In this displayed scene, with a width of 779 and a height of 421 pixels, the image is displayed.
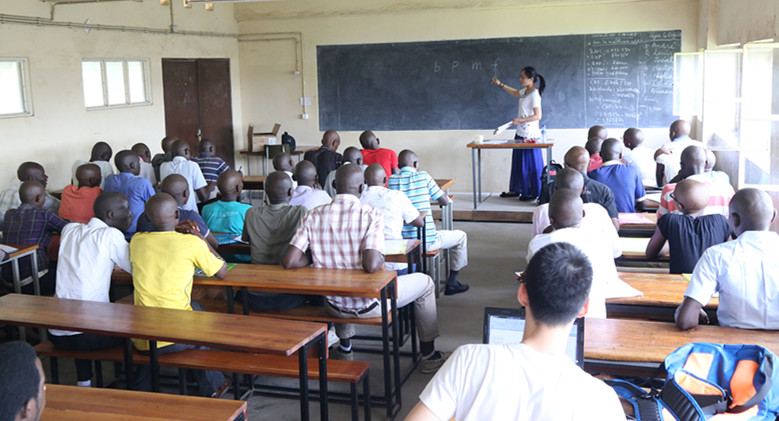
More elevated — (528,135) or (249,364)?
(528,135)

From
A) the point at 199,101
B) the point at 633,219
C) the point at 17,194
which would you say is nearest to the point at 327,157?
the point at 17,194

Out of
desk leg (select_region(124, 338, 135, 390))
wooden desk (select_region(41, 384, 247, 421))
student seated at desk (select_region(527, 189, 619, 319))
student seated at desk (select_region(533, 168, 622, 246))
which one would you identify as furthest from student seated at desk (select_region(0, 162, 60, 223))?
student seated at desk (select_region(527, 189, 619, 319))

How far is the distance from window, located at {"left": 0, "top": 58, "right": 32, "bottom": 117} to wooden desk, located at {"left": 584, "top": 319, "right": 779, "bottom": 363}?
22.2ft

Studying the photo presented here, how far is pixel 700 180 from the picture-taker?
5090 mm

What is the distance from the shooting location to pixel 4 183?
7586 millimetres

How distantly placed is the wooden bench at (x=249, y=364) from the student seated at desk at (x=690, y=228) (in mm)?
1862

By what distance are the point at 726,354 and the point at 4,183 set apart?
7198mm

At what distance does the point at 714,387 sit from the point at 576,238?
1124mm

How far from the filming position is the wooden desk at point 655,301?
3.68m

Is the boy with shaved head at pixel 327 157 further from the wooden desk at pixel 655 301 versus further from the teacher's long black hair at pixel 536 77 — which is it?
the wooden desk at pixel 655 301

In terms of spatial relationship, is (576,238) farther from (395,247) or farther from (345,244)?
(395,247)

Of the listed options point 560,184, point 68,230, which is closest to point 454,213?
point 560,184

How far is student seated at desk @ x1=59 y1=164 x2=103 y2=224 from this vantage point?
19.2 feet

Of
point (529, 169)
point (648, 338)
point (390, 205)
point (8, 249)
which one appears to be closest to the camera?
point (648, 338)
